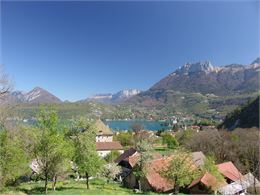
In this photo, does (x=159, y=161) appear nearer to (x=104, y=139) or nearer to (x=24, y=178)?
(x=24, y=178)

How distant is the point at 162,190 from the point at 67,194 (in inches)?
766

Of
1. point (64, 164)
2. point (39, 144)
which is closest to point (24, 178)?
point (64, 164)

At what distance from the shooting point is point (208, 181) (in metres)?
44.2

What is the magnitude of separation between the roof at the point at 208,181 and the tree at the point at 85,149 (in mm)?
13252

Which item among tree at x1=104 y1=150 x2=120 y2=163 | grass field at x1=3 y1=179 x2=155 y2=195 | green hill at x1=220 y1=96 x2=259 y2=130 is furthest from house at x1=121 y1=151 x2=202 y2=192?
green hill at x1=220 y1=96 x2=259 y2=130

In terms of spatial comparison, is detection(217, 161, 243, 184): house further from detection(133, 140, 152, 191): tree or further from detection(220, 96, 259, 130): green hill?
detection(220, 96, 259, 130): green hill

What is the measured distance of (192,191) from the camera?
44562 mm

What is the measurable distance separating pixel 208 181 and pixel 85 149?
16.8 m

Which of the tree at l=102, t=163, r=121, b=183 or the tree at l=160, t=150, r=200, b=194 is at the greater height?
the tree at l=160, t=150, r=200, b=194

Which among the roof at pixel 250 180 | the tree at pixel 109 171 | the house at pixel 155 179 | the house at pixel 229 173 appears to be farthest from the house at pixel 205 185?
the tree at pixel 109 171

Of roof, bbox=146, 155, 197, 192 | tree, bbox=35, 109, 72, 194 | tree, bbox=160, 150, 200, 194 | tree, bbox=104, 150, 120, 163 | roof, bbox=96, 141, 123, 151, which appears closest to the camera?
tree, bbox=35, 109, 72, 194

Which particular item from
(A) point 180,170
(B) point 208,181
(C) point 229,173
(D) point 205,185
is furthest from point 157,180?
(C) point 229,173

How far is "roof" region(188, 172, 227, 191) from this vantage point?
43700 millimetres

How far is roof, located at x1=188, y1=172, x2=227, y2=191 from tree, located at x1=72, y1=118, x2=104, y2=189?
43.5 feet
